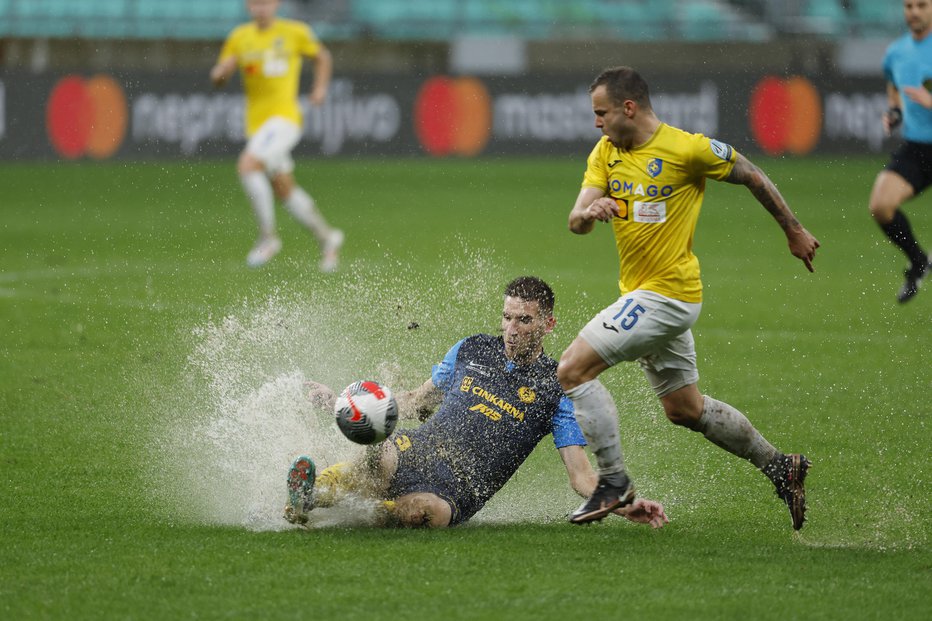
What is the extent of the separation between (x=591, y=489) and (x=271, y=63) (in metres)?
10.6

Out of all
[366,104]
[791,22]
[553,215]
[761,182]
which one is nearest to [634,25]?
[791,22]

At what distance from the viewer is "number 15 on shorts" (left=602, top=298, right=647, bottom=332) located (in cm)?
605

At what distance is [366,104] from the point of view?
24984mm

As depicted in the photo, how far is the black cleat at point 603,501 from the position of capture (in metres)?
5.92

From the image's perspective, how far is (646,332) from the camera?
610 cm

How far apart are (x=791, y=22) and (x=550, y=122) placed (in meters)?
6.58

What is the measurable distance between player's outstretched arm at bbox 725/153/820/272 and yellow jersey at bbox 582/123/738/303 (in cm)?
6

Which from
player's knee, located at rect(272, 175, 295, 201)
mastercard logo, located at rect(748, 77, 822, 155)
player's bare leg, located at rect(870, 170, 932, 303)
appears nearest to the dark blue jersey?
player's bare leg, located at rect(870, 170, 932, 303)

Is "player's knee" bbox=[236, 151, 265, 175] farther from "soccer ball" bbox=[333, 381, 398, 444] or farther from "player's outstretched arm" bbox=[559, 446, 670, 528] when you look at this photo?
"soccer ball" bbox=[333, 381, 398, 444]

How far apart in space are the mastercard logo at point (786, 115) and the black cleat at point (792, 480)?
1997cm

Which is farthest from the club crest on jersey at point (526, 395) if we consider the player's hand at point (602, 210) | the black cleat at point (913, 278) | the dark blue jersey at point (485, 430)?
the black cleat at point (913, 278)

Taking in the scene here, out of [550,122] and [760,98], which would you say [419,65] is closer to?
[550,122]

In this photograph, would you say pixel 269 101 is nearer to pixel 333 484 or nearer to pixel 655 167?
pixel 655 167

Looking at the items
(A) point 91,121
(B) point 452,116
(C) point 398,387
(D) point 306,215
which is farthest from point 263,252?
(B) point 452,116
